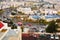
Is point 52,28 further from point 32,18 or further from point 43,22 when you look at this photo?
point 32,18

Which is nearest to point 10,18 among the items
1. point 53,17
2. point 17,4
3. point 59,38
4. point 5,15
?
point 5,15

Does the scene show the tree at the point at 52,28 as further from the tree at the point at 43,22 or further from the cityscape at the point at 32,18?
the tree at the point at 43,22

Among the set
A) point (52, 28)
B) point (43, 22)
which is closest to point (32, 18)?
point (43, 22)

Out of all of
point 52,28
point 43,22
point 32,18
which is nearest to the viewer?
point 52,28

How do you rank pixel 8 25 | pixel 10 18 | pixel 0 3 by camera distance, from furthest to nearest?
pixel 0 3 < pixel 10 18 < pixel 8 25

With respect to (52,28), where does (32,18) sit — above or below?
above

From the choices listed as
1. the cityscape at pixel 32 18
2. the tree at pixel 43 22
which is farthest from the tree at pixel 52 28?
the tree at pixel 43 22

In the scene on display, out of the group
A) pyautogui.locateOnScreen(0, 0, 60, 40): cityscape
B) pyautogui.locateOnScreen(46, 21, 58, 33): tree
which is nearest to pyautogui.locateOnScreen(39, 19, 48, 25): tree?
pyautogui.locateOnScreen(0, 0, 60, 40): cityscape

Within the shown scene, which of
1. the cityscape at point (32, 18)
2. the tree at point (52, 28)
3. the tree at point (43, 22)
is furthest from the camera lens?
the tree at point (43, 22)

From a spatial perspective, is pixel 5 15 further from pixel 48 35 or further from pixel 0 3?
pixel 48 35
